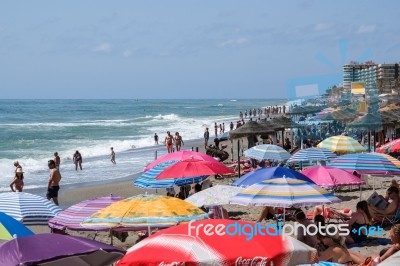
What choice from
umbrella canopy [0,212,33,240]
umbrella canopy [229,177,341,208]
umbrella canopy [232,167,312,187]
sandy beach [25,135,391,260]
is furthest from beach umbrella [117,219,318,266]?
sandy beach [25,135,391,260]

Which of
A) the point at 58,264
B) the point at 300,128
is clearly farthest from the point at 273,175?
the point at 300,128

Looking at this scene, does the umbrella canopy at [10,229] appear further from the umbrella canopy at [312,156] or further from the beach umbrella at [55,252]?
the umbrella canopy at [312,156]

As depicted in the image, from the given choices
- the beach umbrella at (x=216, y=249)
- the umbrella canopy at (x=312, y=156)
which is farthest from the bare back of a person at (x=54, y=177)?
the beach umbrella at (x=216, y=249)

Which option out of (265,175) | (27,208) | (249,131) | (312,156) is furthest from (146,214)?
(249,131)

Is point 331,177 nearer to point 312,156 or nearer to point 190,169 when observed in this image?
point 190,169

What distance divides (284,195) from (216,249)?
10.7ft

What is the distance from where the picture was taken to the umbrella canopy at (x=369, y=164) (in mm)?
9844

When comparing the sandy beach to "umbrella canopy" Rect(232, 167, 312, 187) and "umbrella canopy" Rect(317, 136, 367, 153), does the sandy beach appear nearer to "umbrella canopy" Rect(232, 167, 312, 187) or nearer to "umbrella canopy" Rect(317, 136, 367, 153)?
"umbrella canopy" Rect(317, 136, 367, 153)

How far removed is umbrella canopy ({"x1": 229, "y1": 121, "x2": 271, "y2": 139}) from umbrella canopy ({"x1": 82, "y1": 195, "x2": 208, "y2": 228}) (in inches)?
545

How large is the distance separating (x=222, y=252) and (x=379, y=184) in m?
12.1

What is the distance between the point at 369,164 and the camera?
9.93 meters

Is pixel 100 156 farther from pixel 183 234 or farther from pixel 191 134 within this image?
pixel 183 234

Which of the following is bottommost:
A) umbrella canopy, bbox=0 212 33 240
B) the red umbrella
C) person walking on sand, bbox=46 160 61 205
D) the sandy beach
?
the sandy beach

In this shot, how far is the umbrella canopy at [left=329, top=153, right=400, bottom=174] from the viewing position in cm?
984
